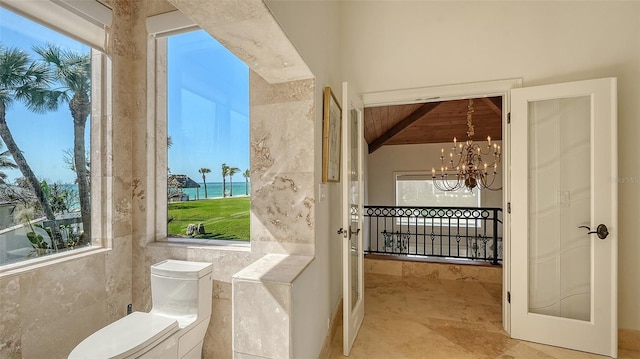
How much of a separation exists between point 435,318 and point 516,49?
8.17 ft

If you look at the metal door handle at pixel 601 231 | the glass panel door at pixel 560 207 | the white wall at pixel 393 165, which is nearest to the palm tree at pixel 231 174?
the glass panel door at pixel 560 207

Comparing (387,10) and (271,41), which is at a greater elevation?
(387,10)

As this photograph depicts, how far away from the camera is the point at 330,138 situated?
1968mm

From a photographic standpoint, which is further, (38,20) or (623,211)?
(623,211)

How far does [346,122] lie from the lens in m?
1.90

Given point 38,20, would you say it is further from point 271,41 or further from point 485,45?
point 485,45

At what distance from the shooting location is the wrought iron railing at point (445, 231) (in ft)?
13.0

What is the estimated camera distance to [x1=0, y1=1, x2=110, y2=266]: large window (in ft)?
5.10

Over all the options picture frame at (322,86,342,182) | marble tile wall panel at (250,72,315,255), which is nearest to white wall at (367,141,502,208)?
picture frame at (322,86,342,182)

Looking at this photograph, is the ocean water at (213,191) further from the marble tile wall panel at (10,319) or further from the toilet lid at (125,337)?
the marble tile wall panel at (10,319)

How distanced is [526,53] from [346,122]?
1669mm

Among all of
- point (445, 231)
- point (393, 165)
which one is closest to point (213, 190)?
point (393, 165)

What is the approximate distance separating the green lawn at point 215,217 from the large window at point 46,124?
1.95 ft

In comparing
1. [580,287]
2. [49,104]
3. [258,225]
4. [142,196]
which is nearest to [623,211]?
[580,287]
